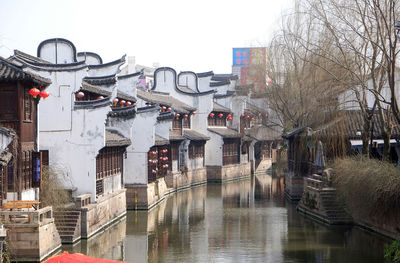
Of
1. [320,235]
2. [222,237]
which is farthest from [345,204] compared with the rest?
[222,237]

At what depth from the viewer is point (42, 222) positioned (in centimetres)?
2062

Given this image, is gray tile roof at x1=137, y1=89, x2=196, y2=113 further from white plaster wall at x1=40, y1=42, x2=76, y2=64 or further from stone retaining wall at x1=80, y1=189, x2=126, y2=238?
stone retaining wall at x1=80, y1=189, x2=126, y2=238

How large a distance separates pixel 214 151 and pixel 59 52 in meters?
24.7

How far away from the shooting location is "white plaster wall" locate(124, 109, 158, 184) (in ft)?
114

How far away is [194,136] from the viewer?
49.7 m

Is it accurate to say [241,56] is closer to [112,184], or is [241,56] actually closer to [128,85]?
[128,85]

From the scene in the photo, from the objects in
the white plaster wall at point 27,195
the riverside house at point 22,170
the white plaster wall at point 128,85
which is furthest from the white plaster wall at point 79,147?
the white plaster wall at point 128,85

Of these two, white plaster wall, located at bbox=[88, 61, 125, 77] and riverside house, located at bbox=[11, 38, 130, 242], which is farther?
white plaster wall, located at bbox=[88, 61, 125, 77]

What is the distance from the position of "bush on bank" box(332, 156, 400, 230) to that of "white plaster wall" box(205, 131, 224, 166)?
26.7 m

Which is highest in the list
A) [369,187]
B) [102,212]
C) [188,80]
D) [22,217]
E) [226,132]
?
[188,80]

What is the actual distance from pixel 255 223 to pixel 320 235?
4835 mm

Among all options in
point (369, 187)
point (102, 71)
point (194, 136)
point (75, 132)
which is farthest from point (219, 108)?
point (369, 187)

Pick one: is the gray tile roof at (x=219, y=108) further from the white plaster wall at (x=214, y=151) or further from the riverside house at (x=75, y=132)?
the riverside house at (x=75, y=132)

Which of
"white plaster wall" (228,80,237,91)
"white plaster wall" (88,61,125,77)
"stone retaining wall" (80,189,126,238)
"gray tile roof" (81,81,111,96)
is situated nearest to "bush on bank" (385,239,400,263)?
"stone retaining wall" (80,189,126,238)
